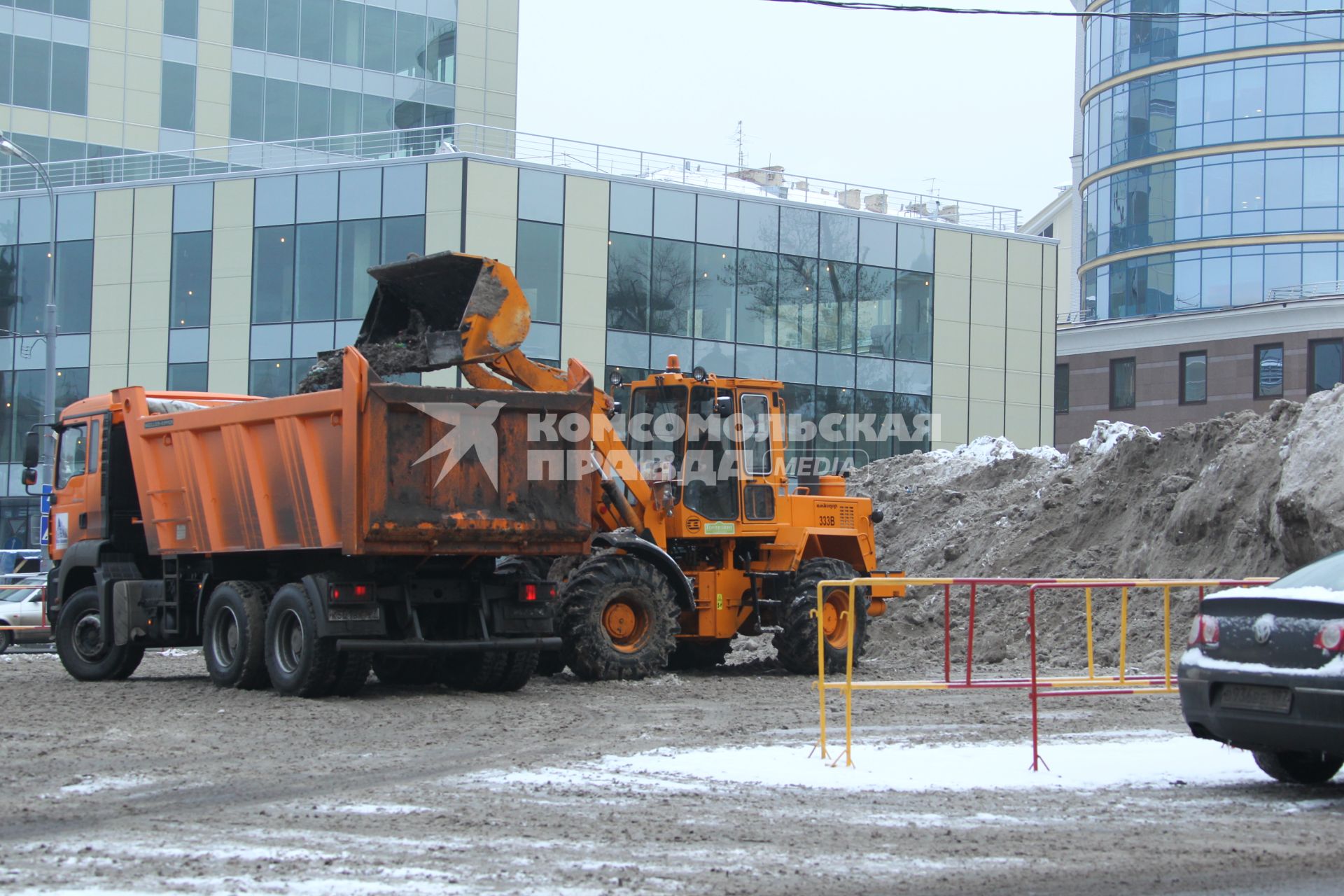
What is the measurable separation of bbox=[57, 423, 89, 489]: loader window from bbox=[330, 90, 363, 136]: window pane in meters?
34.6

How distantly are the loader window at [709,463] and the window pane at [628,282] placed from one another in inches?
831

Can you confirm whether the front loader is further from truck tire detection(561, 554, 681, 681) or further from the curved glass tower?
the curved glass tower

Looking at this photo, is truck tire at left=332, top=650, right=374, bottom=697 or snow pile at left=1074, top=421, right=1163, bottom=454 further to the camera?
snow pile at left=1074, top=421, right=1163, bottom=454

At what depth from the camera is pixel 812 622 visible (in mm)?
16719

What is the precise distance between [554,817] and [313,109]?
45.6 metres

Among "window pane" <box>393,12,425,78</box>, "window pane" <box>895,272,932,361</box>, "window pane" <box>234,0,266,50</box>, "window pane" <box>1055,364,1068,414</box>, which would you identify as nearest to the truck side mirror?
"window pane" <box>895,272,932,361</box>

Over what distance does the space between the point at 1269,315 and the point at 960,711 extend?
45.6 metres

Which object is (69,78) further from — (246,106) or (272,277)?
(272,277)

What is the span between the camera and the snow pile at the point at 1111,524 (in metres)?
17.8

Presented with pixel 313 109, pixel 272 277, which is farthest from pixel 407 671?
pixel 313 109

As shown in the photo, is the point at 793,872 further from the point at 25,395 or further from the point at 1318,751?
the point at 25,395

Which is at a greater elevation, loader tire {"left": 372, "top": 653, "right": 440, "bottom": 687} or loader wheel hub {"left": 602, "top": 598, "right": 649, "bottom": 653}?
loader wheel hub {"left": 602, "top": 598, "right": 649, "bottom": 653}

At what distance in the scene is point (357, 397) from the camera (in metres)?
13.1

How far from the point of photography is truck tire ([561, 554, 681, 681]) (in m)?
15.1
